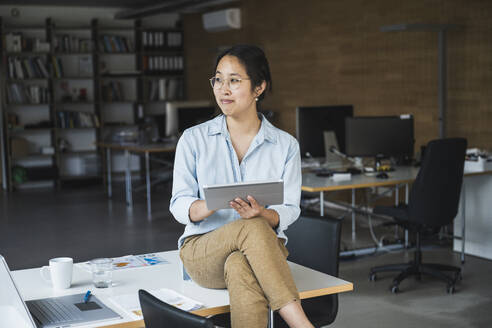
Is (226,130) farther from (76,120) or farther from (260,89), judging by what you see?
(76,120)

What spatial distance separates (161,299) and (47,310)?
32cm

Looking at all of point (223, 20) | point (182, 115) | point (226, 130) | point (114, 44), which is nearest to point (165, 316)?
point (226, 130)

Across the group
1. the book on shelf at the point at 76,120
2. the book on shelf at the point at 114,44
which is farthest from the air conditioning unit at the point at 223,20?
the book on shelf at the point at 76,120

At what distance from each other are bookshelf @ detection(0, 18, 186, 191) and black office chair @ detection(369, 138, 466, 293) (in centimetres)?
633

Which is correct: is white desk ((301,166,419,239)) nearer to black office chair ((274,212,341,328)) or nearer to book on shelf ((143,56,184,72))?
black office chair ((274,212,341,328))

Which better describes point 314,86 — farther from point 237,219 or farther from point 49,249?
point 237,219

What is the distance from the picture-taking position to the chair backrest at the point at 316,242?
7.91ft

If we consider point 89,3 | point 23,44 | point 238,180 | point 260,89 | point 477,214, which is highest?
point 89,3

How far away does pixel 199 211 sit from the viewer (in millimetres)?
2059

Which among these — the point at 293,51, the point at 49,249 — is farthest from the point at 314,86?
the point at 49,249

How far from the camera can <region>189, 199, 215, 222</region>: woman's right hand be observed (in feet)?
6.72

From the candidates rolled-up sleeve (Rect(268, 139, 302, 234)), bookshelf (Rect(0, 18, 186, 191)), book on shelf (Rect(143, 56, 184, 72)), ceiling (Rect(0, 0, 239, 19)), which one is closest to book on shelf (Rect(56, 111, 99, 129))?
bookshelf (Rect(0, 18, 186, 191))

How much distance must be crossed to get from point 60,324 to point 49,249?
422 centimetres

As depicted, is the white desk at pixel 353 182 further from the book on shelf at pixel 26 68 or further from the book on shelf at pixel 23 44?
the book on shelf at pixel 23 44
